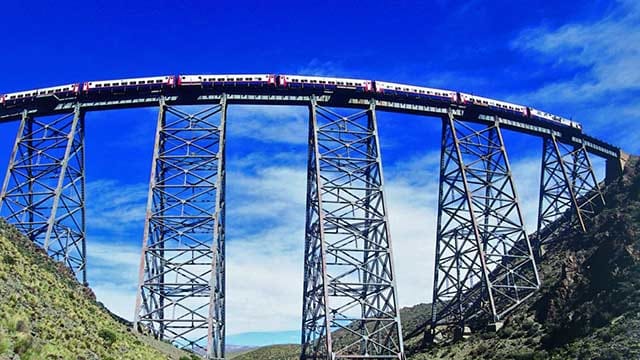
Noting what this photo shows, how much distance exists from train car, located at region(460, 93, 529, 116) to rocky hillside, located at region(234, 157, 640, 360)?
29.5ft

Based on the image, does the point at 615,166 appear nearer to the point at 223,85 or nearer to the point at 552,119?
the point at 552,119

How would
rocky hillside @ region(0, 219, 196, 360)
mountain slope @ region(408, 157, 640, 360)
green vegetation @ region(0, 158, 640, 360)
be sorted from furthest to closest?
mountain slope @ region(408, 157, 640, 360)
green vegetation @ region(0, 158, 640, 360)
rocky hillside @ region(0, 219, 196, 360)

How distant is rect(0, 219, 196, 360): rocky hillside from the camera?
10098mm

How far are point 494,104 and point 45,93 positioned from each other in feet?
91.8

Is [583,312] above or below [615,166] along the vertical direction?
below

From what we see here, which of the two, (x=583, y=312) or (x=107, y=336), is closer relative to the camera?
(x=107, y=336)

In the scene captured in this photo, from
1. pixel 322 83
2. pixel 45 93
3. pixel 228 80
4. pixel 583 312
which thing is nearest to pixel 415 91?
pixel 322 83

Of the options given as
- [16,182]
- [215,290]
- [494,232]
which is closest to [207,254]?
[215,290]

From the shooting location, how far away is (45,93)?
30922 millimetres

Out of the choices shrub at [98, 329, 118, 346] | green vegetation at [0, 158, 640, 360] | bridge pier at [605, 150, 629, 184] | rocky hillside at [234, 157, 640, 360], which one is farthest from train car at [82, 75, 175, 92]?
bridge pier at [605, 150, 629, 184]

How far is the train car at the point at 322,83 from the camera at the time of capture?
30.3 meters

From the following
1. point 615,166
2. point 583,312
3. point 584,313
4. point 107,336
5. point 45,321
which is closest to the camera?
point 45,321

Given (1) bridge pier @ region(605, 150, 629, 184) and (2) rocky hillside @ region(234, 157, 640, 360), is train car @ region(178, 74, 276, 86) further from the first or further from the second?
(1) bridge pier @ region(605, 150, 629, 184)

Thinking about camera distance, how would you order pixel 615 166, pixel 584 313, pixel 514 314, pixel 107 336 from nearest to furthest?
pixel 107 336, pixel 584 313, pixel 514 314, pixel 615 166
